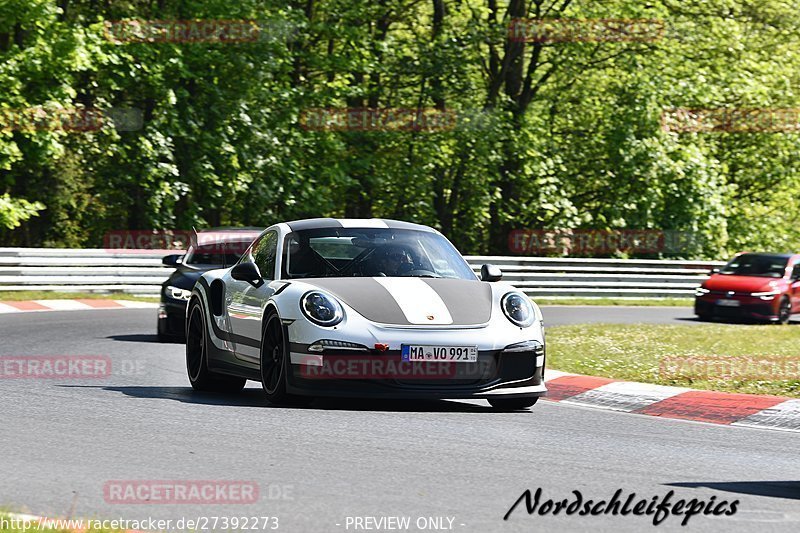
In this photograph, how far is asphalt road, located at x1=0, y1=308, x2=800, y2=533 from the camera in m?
5.97

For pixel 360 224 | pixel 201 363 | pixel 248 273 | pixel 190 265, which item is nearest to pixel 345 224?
pixel 360 224

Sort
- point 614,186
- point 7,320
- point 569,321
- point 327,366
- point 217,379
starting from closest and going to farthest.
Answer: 1. point 327,366
2. point 217,379
3. point 7,320
4. point 569,321
5. point 614,186

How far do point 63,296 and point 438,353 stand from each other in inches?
626

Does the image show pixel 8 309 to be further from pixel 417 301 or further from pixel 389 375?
pixel 389 375

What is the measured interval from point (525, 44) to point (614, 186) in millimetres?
4167

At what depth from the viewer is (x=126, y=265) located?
979 inches

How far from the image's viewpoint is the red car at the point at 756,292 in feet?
78.2

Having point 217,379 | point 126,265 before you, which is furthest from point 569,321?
point 217,379

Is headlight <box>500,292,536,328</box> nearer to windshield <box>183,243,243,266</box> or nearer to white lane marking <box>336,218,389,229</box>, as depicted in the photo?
white lane marking <box>336,218,389,229</box>

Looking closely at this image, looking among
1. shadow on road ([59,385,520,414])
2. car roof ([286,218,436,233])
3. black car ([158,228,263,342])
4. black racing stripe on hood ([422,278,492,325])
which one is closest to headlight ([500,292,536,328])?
black racing stripe on hood ([422,278,492,325])

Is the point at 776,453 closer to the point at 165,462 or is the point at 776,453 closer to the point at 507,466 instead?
the point at 507,466

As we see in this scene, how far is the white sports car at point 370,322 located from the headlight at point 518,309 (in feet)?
0.04

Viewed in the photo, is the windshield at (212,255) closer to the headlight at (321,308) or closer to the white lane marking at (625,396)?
the white lane marking at (625,396)

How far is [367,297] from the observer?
940 cm
